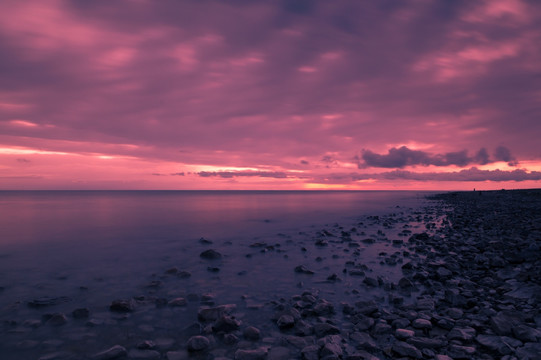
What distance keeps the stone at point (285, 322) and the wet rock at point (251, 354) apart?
1.25m

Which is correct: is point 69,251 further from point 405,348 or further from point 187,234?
point 405,348

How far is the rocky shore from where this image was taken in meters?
6.18

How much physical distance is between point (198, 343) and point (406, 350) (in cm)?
425

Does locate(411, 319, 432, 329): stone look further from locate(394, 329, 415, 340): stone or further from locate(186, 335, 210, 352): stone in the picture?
locate(186, 335, 210, 352): stone

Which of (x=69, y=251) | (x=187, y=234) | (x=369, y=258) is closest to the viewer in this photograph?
(x=369, y=258)

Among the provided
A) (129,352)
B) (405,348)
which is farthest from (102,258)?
(405,348)

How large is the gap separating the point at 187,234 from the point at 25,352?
18.7 m

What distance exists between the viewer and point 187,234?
2512cm

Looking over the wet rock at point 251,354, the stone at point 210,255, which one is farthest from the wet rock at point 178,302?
the stone at point 210,255

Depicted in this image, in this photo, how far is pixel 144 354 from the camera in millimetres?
6285

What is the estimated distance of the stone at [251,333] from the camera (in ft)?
22.7

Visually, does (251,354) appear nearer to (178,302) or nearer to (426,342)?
(426,342)

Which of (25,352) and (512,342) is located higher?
(512,342)

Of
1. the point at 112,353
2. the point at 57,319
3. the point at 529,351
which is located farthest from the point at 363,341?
the point at 57,319
